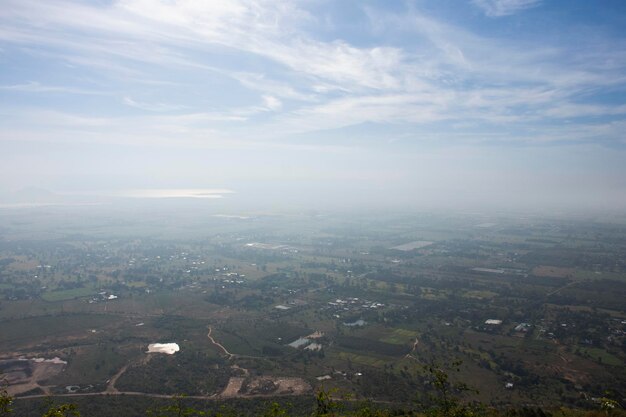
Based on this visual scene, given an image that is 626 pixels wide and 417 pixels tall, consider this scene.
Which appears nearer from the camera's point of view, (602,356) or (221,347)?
(602,356)

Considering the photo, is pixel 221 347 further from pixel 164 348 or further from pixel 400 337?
pixel 400 337

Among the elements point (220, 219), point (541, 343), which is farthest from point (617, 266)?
point (220, 219)

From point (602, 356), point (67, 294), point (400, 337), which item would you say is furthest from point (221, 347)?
point (602, 356)

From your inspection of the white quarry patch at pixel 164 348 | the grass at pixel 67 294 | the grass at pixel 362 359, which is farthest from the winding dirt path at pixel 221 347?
the grass at pixel 67 294

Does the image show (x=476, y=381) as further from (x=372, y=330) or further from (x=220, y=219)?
(x=220, y=219)

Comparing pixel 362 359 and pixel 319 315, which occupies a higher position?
pixel 319 315

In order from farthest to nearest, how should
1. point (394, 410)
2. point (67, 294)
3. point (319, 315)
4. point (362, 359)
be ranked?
point (67, 294)
point (319, 315)
point (362, 359)
point (394, 410)

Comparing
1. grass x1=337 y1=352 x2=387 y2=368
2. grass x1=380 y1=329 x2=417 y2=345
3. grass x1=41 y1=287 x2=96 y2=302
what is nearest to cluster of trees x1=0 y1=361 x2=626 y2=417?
grass x1=337 y1=352 x2=387 y2=368

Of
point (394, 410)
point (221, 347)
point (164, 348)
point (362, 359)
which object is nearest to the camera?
point (394, 410)

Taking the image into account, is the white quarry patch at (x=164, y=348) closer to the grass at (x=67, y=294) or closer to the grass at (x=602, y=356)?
the grass at (x=67, y=294)
